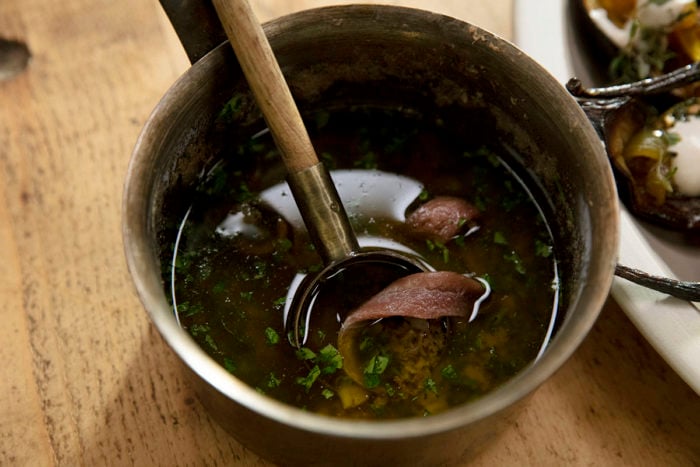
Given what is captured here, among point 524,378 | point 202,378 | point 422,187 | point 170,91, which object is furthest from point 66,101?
point 524,378

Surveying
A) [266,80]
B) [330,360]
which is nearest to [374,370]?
[330,360]

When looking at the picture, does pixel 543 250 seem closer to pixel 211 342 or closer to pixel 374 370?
pixel 374 370

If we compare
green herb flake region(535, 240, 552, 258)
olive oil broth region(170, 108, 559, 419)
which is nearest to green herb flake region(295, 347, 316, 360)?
olive oil broth region(170, 108, 559, 419)

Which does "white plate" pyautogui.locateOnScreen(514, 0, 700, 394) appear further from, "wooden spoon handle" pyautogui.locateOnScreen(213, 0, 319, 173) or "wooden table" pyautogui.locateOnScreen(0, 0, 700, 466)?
"wooden spoon handle" pyautogui.locateOnScreen(213, 0, 319, 173)

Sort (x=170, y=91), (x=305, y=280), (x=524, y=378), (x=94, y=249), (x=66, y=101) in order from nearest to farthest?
1. (x=524, y=378)
2. (x=170, y=91)
3. (x=305, y=280)
4. (x=94, y=249)
5. (x=66, y=101)

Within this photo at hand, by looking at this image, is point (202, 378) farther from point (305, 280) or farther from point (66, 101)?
point (66, 101)
